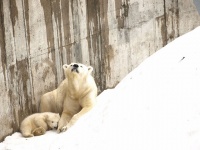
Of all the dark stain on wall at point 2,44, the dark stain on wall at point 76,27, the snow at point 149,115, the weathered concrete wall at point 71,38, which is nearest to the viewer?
the snow at point 149,115

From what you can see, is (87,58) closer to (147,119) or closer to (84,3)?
(84,3)

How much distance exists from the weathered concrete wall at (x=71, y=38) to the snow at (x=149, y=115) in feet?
2.11

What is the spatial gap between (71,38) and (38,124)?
4.17ft

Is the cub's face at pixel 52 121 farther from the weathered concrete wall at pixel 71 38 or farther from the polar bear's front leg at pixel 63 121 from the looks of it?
the weathered concrete wall at pixel 71 38

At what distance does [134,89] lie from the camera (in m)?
6.57

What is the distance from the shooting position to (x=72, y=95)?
752 cm

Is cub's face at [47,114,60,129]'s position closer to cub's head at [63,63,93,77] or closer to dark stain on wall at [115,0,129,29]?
cub's head at [63,63,93,77]

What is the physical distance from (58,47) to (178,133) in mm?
2769

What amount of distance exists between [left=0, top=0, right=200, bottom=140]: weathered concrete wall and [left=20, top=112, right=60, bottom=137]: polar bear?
18 cm

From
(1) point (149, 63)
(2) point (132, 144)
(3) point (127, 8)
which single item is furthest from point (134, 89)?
(3) point (127, 8)

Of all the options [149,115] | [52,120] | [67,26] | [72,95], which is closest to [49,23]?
[67,26]

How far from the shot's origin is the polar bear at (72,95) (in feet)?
24.1

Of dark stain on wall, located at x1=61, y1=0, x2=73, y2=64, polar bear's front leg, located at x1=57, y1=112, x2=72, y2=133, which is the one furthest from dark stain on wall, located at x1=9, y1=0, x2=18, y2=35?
polar bear's front leg, located at x1=57, y1=112, x2=72, y2=133

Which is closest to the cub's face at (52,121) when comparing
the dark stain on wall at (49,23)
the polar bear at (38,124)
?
the polar bear at (38,124)
